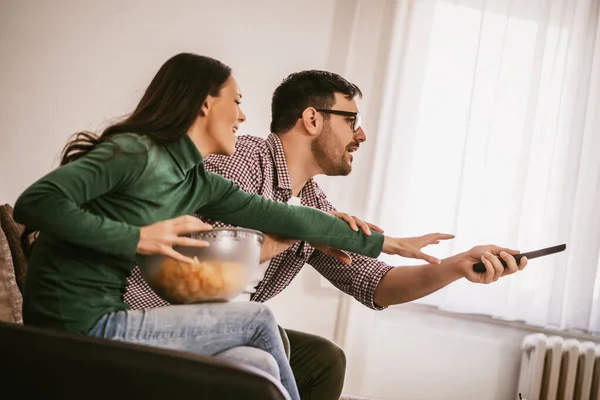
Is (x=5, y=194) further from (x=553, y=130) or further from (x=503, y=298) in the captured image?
(x=553, y=130)

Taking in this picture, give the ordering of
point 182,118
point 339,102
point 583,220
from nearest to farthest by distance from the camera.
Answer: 1. point 182,118
2. point 339,102
3. point 583,220

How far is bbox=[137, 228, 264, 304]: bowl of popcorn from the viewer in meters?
1.23

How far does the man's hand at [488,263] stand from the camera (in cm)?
181

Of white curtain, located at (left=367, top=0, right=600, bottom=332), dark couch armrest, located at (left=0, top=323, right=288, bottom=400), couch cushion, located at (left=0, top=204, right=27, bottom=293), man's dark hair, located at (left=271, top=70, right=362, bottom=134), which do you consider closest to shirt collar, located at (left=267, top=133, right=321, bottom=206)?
man's dark hair, located at (left=271, top=70, right=362, bottom=134)

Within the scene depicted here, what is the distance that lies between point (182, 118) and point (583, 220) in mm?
2760

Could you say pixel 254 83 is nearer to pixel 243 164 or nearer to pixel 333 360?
pixel 243 164

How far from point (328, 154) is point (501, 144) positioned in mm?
1606

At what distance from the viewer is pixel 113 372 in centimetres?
107

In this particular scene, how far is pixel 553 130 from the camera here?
3.57m

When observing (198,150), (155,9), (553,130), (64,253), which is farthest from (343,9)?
(64,253)

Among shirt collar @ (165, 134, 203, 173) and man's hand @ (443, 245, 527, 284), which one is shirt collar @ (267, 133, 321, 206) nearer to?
man's hand @ (443, 245, 527, 284)

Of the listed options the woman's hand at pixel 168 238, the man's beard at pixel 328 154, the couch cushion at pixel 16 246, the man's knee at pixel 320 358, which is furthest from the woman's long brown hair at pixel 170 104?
the man's knee at pixel 320 358

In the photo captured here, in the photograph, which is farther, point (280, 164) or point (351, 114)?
point (351, 114)

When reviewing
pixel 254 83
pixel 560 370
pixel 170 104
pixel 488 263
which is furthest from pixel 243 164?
pixel 560 370
